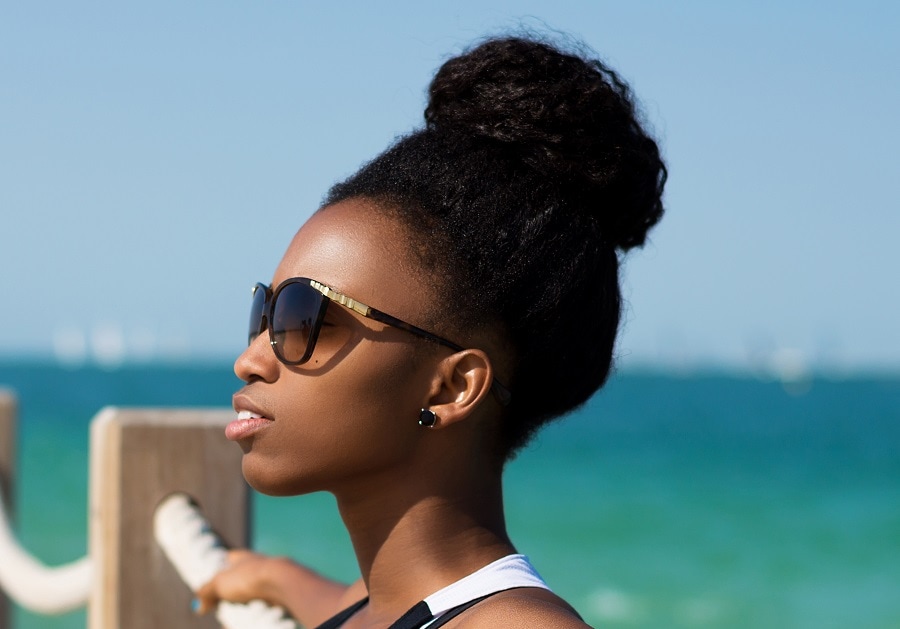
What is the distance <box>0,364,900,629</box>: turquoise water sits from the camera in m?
14.0

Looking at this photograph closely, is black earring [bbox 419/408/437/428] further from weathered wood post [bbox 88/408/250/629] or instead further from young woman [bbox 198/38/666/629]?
weathered wood post [bbox 88/408/250/629]

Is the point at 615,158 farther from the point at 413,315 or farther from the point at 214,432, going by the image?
the point at 214,432

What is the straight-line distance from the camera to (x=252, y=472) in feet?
5.69

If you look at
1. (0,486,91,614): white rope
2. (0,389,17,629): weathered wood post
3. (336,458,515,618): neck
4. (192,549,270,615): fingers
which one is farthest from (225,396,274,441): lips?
(0,389,17,629): weathered wood post

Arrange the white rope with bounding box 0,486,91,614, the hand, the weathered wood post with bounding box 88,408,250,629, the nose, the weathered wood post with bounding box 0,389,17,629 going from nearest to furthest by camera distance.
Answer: the nose → the hand → the weathered wood post with bounding box 88,408,250,629 → the white rope with bounding box 0,486,91,614 → the weathered wood post with bounding box 0,389,17,629

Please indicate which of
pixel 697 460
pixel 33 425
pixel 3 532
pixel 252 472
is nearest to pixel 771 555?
pixel 697 460

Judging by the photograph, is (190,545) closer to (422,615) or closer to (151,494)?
(151,494)

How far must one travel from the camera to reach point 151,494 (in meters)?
2.35

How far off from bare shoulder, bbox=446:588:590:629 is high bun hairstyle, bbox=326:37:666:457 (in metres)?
0.34

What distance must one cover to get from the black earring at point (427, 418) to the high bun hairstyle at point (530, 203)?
0.11 meters

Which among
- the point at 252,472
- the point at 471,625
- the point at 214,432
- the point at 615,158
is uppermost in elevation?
the point at 615,158

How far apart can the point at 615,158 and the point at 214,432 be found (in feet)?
3.14

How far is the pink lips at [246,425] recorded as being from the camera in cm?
173

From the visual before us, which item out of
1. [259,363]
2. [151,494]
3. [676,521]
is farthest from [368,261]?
[676,521]
